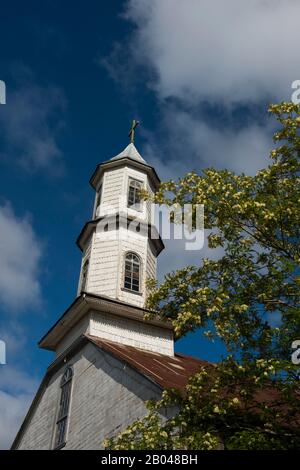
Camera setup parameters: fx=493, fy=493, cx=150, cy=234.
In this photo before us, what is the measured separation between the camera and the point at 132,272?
21078 mm

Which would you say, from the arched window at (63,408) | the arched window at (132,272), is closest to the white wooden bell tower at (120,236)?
the arched window at (132,272)

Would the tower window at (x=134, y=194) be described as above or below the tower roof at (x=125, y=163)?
below

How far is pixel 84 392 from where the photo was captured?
16625mm

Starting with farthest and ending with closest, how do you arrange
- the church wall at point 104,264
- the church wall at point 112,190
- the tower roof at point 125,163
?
the tower roof at point 125,163, the church wall at point 112,190, the church wall at point 104,264

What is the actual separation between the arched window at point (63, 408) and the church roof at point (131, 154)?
11.6 m

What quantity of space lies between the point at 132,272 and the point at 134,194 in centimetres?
479

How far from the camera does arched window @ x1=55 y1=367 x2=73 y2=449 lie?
664 inches

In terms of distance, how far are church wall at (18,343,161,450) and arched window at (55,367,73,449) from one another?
0.27 meters

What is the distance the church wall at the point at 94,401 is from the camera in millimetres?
13758

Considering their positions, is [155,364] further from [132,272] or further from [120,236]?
[120,236]

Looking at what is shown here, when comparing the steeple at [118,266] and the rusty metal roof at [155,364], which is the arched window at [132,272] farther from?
the rusty metal roof at [155,364]

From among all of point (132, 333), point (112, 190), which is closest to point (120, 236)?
point (112, 190)

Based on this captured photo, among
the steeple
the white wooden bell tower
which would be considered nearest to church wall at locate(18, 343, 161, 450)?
the steeple
